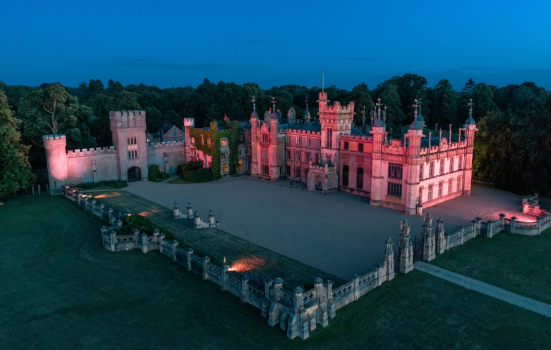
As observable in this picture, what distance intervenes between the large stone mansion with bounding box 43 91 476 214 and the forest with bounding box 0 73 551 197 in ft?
16.2

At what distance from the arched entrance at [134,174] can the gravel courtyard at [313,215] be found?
2752mm

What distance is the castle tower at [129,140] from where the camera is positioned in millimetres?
52250

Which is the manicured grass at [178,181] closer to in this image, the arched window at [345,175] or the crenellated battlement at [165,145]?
the crenellated battlement at [165,145]

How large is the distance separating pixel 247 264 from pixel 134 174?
3549 cm

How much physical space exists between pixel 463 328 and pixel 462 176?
29.1 meters

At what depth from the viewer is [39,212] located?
129ft

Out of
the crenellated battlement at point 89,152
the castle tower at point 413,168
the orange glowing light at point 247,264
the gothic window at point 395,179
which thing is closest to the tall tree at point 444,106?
the gothic window at point 395,179

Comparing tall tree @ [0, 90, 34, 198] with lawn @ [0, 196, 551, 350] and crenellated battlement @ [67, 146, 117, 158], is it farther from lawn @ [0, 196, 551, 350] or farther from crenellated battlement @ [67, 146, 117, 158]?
lawn @ [0, 196, 551, 350]

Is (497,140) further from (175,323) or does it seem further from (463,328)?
(175,323)

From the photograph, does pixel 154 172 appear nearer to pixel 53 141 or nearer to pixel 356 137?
pixel 53 141

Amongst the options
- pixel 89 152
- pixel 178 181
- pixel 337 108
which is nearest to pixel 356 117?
pixel 337 108

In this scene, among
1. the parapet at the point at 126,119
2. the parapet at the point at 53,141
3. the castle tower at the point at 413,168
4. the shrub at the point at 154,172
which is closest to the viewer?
the castle tower at the point at 413,168

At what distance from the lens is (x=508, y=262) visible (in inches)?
1064

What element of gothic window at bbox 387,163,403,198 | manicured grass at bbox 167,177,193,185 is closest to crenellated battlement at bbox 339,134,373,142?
gothic window at bbox 387,163,403,198
